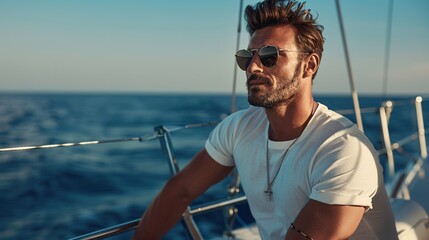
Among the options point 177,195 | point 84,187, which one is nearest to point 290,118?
point 177,195

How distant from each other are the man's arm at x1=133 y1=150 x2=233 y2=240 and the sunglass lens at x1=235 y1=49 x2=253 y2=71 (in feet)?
1.04

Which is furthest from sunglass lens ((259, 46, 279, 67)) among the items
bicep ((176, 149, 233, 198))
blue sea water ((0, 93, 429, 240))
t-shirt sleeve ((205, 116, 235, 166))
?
blue sea water ((0, 93, 429, 240))

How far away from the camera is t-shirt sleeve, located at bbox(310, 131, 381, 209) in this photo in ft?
3.25

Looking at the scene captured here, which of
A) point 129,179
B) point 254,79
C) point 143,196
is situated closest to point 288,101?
point 254,79

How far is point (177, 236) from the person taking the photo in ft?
13.2

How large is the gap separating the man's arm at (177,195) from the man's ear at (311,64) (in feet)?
1.28

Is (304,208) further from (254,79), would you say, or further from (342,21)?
(342,21)

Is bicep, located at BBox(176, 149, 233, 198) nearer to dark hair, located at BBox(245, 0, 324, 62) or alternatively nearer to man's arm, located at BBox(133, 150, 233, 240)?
man's arm, located at BBox(133, 150, 233, 240)

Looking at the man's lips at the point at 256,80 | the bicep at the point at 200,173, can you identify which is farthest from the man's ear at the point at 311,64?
the bicep at the point at 200,173

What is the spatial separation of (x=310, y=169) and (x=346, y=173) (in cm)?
10

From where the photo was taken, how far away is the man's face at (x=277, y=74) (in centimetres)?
122

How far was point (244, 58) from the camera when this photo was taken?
128cm

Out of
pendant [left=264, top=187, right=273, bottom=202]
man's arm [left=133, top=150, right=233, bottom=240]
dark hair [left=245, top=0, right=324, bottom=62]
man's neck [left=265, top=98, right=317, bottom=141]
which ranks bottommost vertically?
man's arm [left=133, top=150, right=233, bottom=240]

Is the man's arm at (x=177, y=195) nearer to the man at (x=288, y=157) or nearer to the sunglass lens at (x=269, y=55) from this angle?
the man at (x=288, y=157)
